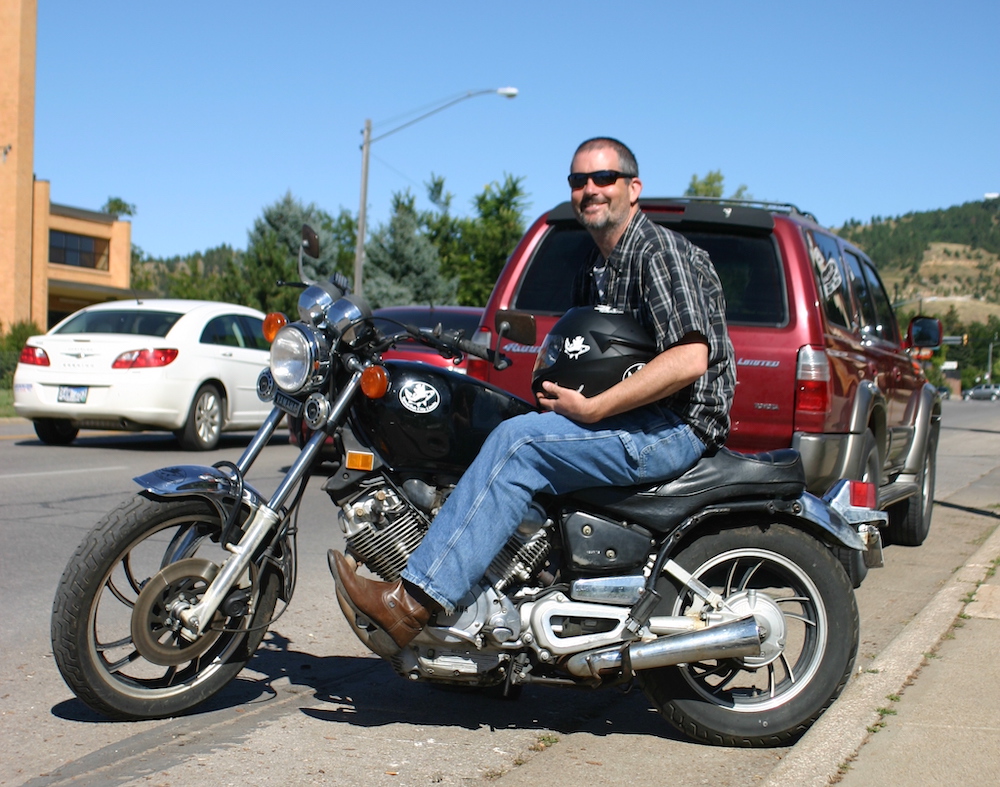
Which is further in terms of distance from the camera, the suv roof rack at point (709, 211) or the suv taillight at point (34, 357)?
the suv taillight at point (34, 357)

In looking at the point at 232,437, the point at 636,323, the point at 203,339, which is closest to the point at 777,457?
the point at 636,323

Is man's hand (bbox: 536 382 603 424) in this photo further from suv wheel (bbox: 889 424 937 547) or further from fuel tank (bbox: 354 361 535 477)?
suv wheel (bbox: 889 424 937 547)

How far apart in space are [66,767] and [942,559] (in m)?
6.10

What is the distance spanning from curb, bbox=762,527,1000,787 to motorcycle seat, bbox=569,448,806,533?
2.46 ft

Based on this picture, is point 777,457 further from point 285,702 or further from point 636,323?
point 285,702

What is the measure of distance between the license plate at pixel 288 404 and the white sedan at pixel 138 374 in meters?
8.40

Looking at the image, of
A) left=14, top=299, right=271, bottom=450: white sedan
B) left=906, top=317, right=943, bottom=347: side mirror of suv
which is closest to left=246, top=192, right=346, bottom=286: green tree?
left=14, top=299, right=271, bottom=450: white sedan

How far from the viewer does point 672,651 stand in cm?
351

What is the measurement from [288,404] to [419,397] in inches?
18.3

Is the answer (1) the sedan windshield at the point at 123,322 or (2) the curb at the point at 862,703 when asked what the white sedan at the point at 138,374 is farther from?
(2) the curb at the point at 862,703

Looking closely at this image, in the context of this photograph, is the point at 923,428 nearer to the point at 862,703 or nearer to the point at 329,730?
the point at 862,703

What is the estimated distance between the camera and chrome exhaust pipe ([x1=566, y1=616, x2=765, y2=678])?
3512 millimetres

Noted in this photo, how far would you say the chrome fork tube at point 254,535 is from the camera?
11.7 ft

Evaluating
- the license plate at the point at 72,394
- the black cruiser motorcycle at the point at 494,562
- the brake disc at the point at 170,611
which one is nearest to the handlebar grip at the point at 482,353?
the black cruiser motorcycle at the point at 494,562
